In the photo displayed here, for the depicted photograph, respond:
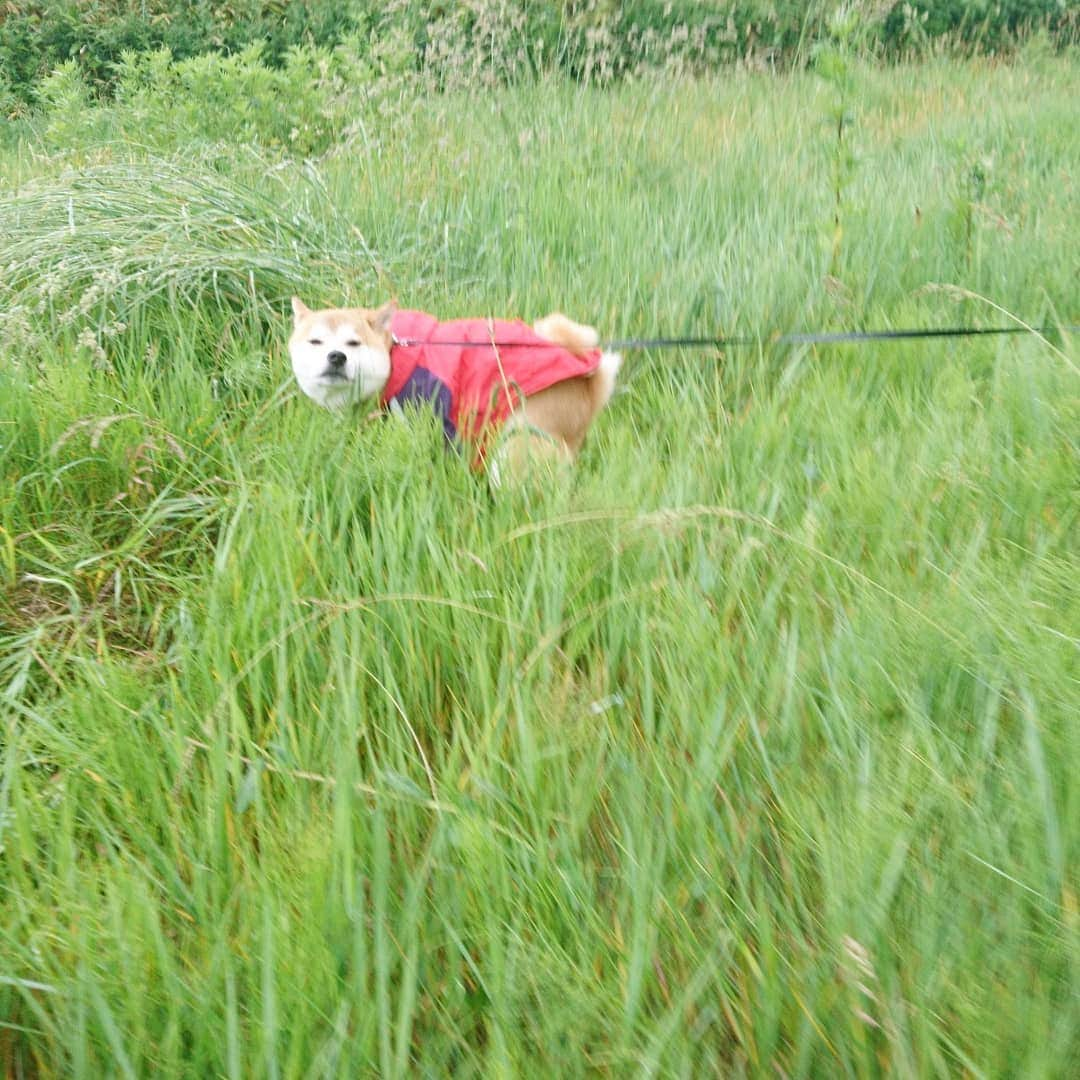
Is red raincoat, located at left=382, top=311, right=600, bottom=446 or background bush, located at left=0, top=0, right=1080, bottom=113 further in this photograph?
background bush, located at left=0, top=0, right=1080, bottom=113

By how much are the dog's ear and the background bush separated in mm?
2943

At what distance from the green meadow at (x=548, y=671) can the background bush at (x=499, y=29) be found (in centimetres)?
291

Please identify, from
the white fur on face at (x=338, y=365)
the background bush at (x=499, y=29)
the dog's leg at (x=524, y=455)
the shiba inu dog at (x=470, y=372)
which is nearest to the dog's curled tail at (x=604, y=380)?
the shiba inu dog at (x=470, y=372)

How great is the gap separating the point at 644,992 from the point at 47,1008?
826 millimetres

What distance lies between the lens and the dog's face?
2.96m

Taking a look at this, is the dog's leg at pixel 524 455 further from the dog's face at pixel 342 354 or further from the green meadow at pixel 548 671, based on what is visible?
the dog's face at pixel 342 354

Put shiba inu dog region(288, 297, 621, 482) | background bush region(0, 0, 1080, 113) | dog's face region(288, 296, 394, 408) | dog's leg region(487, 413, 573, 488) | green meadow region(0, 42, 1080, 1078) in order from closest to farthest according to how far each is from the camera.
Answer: green meadow region(0, 42, 1080, 1078) < dog's leg region(487, 413, 573, 488) < shiba inu dog region(288, 297, 621, 482) < dog's face region(288, 296, 394, 408) < background bush region(0, 0, 1080, 113)

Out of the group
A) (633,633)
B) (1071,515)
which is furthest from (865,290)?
(633,633)

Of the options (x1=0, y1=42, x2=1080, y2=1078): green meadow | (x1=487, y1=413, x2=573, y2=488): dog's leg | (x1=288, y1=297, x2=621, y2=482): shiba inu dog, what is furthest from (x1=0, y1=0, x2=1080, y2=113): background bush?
(x1=487, y1=413, x2=573, y2=488): dog's leg

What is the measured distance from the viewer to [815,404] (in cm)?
280

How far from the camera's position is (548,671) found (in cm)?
181

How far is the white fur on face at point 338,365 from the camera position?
2955 millimetres

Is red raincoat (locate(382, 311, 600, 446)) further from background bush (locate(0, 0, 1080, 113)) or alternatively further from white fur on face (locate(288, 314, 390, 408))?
background bush (locate(0, 0, 1080, 113))

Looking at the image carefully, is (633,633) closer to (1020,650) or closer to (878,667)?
(878,667)
